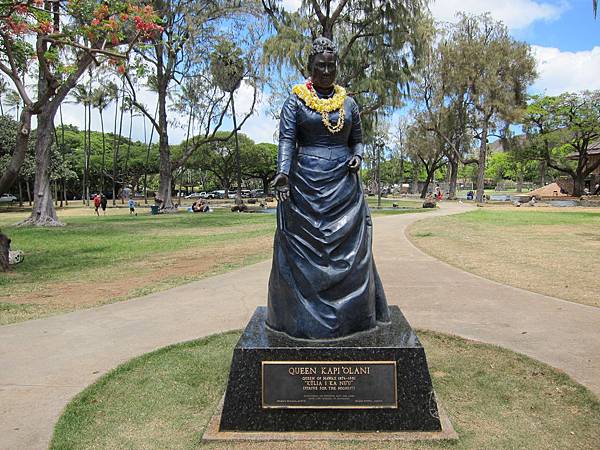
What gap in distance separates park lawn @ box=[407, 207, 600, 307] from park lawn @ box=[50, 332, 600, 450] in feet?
11.1

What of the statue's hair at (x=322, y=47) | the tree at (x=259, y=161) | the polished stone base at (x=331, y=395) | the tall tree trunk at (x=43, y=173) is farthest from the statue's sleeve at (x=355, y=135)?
the tree at (x=259, y=161)

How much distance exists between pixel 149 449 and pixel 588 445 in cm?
265

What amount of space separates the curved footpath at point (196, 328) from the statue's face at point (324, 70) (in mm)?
3033

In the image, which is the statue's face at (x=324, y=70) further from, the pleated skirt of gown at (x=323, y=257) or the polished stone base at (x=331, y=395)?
the polished stone base at (x=331, y=395)

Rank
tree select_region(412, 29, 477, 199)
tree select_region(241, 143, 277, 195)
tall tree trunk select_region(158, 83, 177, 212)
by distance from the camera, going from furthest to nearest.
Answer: tree select_region(241, 143, 277, 195) < tree select_region(412, 29, 477, 199) < tall tree trunk select_region(158, 83, 177, 212)

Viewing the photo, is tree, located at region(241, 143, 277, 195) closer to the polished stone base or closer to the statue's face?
the statue's face

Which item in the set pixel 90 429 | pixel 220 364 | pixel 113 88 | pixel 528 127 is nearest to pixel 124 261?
pixel 220 364

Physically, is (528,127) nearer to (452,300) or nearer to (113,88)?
(113,88)

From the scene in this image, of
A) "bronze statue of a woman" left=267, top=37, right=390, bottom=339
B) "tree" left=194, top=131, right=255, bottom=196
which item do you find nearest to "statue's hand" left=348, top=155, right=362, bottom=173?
"bronze statue of a woman" left=267, top=37, right=390, bottom=339

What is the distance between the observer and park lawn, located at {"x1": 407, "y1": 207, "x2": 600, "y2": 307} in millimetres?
7988

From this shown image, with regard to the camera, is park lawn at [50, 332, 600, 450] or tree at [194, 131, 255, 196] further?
tree at [194, 131, 255, 196]

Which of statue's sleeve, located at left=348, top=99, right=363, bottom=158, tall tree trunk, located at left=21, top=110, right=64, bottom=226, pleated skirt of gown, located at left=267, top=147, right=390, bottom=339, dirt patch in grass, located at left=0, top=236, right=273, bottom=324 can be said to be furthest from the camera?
tall tree trunk, located at left=21, top=110, right=64, bottom=226

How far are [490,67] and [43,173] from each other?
31881mm

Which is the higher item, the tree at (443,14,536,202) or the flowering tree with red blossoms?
the tree at (443,14,536,202)
